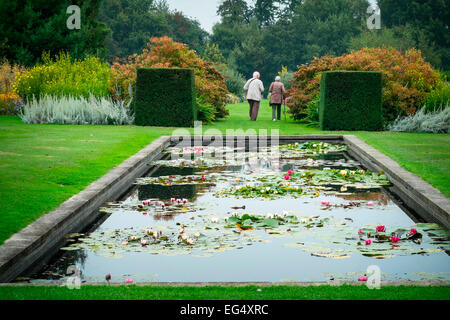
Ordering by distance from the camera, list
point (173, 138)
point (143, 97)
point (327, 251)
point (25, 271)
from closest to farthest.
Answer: point (25, 271) < point (327, 251) < point (173, 138) < point (143, 97)

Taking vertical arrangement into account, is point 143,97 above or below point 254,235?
above

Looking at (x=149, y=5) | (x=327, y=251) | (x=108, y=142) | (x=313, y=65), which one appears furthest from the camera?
(x=149, y=5)

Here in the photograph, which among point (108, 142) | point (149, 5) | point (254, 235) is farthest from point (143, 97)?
point (149, 5)

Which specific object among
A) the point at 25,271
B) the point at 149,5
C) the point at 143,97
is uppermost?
the point at 149,5

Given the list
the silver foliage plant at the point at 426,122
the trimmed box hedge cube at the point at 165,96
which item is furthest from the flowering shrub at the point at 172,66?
the silver foliage plant at the point at 426,122

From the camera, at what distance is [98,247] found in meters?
5.38

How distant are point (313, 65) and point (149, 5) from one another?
61032 mm

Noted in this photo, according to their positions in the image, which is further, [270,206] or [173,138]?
[173,138]

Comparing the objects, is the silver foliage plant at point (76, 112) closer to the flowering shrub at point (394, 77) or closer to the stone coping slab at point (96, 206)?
the flowering shrub at point (394, 77)

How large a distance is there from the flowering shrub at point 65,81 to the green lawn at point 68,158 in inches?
128

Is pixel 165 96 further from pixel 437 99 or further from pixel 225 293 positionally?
pixel 225 293

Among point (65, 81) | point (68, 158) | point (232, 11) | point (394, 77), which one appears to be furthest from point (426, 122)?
point (232, 11)

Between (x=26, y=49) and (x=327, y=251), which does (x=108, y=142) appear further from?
(x=26, y=49)

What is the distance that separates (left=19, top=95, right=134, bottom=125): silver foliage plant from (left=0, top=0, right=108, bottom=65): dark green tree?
49.0 ft
